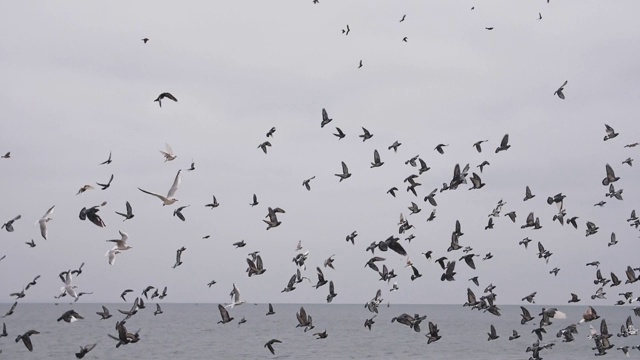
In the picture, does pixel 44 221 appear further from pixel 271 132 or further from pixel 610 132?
pixel 610 132

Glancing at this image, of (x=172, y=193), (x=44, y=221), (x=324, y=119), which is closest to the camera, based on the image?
(x=172, y=193)

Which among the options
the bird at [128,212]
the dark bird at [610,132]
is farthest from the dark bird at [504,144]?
the bird at [128,212]

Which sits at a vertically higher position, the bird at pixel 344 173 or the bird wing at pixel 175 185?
the bird at pixel 344 173

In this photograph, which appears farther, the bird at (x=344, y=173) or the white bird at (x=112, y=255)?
the bird at (x=344, y=173)

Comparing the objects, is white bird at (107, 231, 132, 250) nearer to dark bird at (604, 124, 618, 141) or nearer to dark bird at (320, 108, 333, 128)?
dark bird at (320, 108, 333, 128)

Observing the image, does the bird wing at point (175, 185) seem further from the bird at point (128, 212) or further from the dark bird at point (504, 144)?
the dark bird at point (504, 144)

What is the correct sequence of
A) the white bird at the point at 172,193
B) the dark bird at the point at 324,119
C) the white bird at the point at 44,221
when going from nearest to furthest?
the white bird at the point at 172,193, the white bird at the point at 44,221, the dark bird at the point at 324,119

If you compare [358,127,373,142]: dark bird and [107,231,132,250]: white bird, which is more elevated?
[358,127,373,142]: dark bird

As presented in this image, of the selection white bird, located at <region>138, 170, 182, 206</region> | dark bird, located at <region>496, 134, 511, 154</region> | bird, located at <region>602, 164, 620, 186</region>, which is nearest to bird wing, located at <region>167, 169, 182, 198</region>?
white bird, located at <region>138, 170, 182, 206</region>

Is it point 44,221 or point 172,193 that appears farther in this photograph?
point 44,221

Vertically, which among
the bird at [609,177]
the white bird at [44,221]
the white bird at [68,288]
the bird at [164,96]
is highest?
the bird at [164,96]

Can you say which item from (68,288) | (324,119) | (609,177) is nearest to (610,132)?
(609,177)

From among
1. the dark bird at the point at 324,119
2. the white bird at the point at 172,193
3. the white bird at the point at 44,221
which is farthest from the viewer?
the dark bird at the point at 324,119

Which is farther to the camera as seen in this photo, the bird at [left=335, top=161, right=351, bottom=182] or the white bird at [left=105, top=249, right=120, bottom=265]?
the bird at [left=335, top=161, right=351, bottom=182]
